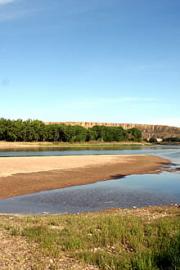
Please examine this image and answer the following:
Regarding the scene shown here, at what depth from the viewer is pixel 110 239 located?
12.8m

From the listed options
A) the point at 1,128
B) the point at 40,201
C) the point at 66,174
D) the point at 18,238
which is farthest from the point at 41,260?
the point at 1,128

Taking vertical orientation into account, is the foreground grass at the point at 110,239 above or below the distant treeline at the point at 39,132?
below

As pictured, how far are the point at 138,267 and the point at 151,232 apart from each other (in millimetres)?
3858

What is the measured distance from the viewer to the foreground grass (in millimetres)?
10523

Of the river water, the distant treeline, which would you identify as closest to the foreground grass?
the river water

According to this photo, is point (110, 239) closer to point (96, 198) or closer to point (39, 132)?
point (96, 198)

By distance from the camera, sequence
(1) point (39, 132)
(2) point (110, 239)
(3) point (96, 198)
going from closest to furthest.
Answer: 1. (2) point (110, 239)
2. (3) point (96, 198)
3. (1) point (39, 132)

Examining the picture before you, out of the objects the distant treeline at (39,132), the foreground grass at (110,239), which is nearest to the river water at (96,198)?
the foreground grass at (110,239)

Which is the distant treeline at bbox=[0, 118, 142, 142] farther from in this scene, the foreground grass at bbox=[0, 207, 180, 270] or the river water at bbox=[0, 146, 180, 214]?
the foreground grass at bbox=[0, 207, 180, 270]

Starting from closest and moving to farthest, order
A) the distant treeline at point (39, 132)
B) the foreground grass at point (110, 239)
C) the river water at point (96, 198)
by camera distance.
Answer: the foreground grass at point (110, 239), the river water at point (96, 198), the distant treeline at point (39, 132)

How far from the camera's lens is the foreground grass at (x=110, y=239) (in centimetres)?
1052

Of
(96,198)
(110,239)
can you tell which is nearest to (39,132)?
(96,198)

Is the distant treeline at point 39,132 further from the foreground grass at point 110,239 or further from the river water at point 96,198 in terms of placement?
the foreground grass at point 110,239

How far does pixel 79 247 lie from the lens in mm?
12156
